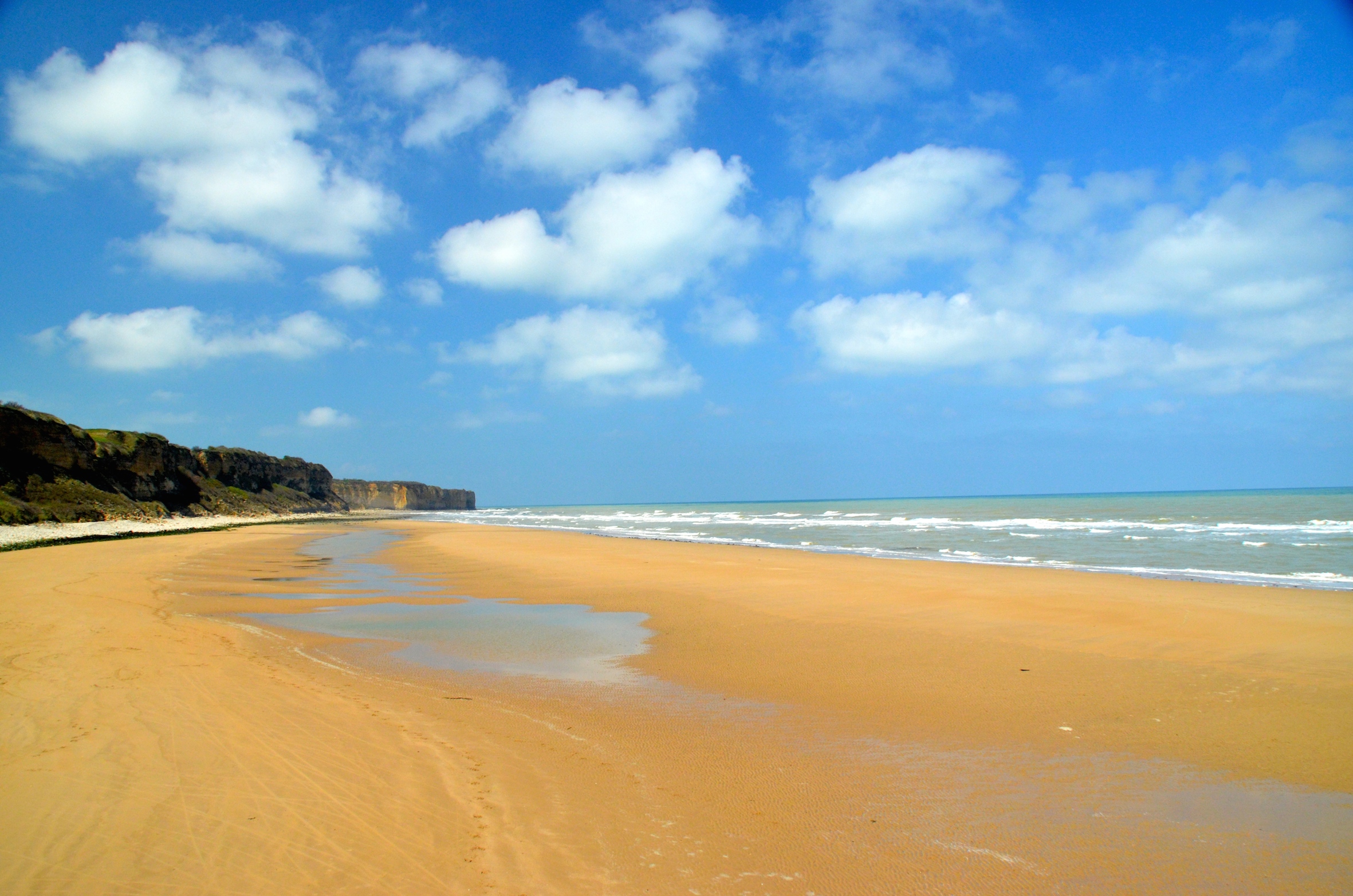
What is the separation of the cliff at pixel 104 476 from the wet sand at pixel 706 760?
3688cm

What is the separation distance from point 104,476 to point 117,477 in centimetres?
208

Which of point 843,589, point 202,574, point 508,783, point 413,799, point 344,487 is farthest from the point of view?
point 344,487

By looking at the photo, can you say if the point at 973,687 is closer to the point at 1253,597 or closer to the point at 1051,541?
the point at 1253,597

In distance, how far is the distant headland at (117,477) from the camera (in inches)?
1452

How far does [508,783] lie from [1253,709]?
638cm

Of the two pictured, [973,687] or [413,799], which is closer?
[413,799]

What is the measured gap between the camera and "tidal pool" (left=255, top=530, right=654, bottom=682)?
25.2 feet

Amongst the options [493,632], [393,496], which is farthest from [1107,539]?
[393,496]

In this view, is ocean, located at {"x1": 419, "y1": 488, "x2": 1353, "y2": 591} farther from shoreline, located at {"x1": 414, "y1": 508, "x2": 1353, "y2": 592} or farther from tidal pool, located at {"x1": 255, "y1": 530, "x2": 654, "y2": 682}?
tidal pool, located at {"x1": 255, "y1": 530, "x2": 654, "y2": 682}

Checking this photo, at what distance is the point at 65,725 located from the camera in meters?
4.93

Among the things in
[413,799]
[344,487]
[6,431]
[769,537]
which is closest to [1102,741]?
[413,799]

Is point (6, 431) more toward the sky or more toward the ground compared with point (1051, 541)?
more toward the sky

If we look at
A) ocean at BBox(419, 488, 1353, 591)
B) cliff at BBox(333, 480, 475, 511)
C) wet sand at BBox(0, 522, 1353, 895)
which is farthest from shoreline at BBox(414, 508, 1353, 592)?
cliff at BBox(333, 480, 475, 511)

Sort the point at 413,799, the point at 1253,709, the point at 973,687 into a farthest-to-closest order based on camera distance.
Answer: the point at 973,687, the point at 1253,709, the point at 413,799
